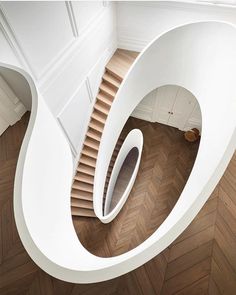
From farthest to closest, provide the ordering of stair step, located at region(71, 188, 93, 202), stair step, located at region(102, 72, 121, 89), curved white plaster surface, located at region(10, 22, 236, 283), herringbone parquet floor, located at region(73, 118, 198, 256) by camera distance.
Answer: stair step, located at region(102, 72, 121, 89)
stair step, located at region(71, 188, 93, 202)
herringbone parquet floor, located at region(73, 118, 198, 256)
curved white plaster surface, located at region(10, 22, 236, 283)

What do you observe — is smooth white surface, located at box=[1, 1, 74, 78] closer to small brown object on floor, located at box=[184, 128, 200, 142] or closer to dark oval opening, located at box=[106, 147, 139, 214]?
dark oval opening, located at box=[106, 147, 139, 214]

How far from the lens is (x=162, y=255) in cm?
340

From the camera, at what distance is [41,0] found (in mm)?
2309

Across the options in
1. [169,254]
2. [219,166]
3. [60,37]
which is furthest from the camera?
[169,254]

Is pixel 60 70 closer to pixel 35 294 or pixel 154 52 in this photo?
pixel 154 52

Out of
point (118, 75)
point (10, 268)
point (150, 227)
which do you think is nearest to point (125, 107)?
point (118, 75)

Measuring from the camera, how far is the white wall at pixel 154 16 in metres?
3.74

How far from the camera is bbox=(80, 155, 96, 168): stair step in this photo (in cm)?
A: 469

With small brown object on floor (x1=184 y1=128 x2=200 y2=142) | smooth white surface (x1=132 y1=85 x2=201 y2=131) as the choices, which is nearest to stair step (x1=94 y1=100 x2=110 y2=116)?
smooth white surface (x1=132 y1=85 x2=201 y2=131)

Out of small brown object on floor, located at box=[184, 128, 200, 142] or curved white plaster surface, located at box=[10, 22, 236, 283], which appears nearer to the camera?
curved white plaster surface, located at box=[10, 22, 236, 283]

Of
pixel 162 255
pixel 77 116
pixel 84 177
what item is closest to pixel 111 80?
pixel 77 116

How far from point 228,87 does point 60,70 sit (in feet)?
8.78

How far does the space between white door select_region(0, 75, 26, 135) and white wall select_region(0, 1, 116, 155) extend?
0.41 feet

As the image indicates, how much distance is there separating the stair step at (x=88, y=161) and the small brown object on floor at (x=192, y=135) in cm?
286
